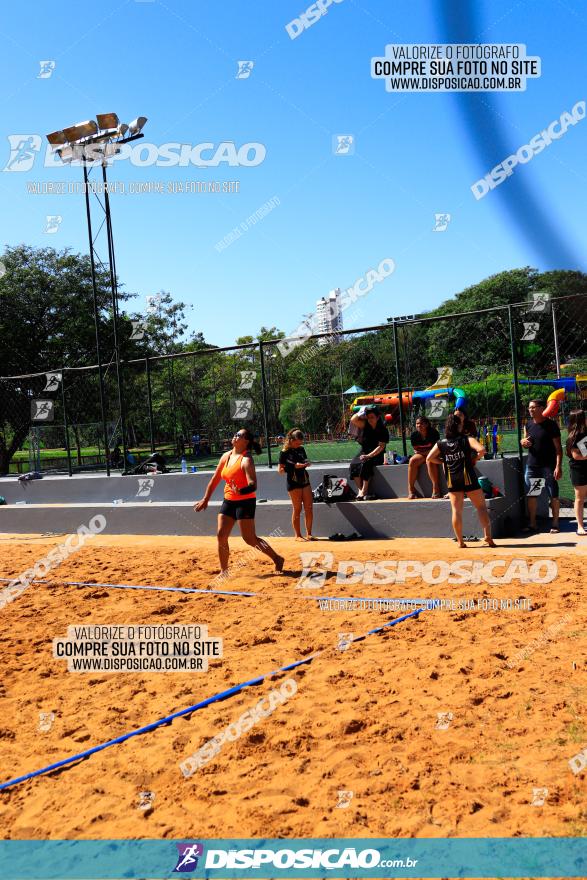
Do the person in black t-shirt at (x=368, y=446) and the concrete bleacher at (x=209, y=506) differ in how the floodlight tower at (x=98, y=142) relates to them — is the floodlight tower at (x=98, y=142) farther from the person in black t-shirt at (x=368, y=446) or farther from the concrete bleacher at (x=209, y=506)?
the person in black t-shirt at (x=368, y=446)

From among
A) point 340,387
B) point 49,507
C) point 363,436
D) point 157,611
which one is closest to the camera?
point 157,611

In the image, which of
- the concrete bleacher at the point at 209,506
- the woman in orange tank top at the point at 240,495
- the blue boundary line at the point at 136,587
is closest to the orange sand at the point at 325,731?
the blue boundary line at the point at 136,587

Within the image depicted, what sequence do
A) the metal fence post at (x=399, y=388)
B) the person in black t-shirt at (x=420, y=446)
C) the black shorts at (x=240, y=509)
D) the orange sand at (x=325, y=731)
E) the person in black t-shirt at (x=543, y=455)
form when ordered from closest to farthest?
the orange sand at (x=325, y=731) < the black shorts at (x=240, y=509) < the person in black t-shirt at (x=543, y=455) < the person in black t-shirt at (x=420, y=446) < the metal fence post at (x=399, y=388)

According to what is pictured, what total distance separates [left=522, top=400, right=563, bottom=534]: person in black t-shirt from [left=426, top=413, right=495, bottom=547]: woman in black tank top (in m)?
1.25

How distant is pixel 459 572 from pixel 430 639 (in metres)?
2.59

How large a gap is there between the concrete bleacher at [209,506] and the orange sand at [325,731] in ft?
11.2

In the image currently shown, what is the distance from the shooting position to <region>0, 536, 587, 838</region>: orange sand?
3.45 metres

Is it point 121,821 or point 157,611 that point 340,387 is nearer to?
point 157,611

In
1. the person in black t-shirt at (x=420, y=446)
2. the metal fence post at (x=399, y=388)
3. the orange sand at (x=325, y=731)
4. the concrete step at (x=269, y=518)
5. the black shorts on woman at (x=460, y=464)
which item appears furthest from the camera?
the metal fence post at (x=399, y=388)

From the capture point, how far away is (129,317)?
37.9 meters

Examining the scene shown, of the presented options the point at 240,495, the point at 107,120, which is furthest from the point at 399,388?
the point at 107,120

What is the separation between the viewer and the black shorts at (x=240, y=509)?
879 cm

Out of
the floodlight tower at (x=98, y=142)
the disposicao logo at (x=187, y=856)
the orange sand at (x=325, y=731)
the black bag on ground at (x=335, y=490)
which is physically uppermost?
the floodlight tower at (x=98, y=142)

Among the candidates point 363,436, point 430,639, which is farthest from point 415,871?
point 363,436
